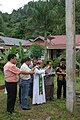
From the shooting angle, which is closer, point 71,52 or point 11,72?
point 11,72

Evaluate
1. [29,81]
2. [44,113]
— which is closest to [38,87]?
[29,81]

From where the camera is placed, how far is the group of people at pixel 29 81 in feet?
25.6

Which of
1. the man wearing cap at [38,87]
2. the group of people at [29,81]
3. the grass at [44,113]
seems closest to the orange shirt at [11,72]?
the group of people at [29,81]

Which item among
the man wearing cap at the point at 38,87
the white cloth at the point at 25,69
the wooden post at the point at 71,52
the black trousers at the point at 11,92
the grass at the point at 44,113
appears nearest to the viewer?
the grass at the point at 44,113

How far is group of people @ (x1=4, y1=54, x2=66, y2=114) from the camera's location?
780cm

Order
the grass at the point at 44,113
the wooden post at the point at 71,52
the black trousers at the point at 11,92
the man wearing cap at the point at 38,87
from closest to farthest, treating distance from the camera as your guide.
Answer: the grass at the point at 44,113, the black trousers at the point at 11,92, the wooden post at the point at 71,52, the man wearing cap at the point at 38,87

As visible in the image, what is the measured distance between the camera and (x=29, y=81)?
882 cm

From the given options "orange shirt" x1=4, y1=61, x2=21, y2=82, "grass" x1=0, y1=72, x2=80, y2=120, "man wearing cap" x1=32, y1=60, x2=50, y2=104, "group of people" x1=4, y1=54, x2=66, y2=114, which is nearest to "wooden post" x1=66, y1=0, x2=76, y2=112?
"grass" x1=0, y1=72, x2=80, y2=120

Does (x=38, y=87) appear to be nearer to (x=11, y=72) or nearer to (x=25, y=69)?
(x=25, y=69)

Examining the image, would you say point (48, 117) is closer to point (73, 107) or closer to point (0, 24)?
point (73, 107)

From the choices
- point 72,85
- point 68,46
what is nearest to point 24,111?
point 72,85

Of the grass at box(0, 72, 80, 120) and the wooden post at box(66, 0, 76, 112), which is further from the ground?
the wooden post at box(66, 0, 76, 112)

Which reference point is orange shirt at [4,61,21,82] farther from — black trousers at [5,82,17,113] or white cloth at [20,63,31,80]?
white cloth at [20,63,31,80]

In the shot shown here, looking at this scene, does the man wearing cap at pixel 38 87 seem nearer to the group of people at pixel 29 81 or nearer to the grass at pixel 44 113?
the group of people at pixel 29 81
